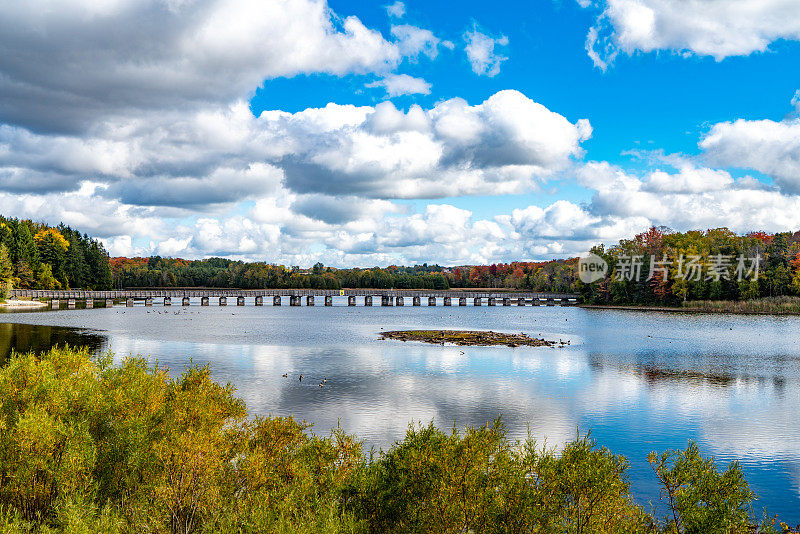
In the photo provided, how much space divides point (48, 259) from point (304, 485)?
18054cm

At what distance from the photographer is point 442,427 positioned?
26.6 meters

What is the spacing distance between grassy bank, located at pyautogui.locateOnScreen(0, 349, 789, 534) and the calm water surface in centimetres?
261

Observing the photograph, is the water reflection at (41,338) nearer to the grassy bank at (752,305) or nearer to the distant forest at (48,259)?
the distant forest at (48,259)

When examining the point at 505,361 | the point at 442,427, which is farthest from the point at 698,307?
the point at 442,427

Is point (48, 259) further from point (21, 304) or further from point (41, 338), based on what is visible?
point (41, 338)

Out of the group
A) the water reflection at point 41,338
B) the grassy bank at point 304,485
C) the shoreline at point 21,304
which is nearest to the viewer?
the grassy bank at point 304,485

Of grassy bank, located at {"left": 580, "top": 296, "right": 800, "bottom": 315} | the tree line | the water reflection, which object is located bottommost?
the water reflection

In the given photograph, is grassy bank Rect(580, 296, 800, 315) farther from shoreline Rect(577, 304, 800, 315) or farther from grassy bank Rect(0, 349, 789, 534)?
grassy bank Rect(0, 349, 789, 534)

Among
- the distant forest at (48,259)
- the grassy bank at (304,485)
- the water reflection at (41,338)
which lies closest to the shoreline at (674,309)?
the water reflection at (41,338)

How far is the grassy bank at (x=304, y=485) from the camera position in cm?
1036

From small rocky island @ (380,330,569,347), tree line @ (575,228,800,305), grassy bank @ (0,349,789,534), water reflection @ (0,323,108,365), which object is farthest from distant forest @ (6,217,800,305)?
grassy bank @ (0,349,789,534)

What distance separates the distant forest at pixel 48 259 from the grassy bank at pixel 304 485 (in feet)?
443

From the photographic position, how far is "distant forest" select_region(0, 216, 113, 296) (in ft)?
451

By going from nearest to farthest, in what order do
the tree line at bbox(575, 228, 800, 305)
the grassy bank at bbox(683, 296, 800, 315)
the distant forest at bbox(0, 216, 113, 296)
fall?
the grassy bank at bbox(683, 296, 800, 315) → the tree line at bbox(575, 228, 800, 305) → the distant forest at bbox(0, 216, 113, 296)
